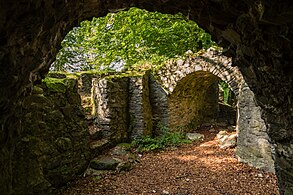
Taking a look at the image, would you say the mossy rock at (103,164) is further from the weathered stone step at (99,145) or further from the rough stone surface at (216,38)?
the rough stone surface at (216,38)

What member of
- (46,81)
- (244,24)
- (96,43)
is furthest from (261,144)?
(96,43)

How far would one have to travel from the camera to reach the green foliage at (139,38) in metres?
10.3

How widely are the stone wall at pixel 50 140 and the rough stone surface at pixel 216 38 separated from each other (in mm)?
597

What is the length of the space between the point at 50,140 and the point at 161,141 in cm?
440

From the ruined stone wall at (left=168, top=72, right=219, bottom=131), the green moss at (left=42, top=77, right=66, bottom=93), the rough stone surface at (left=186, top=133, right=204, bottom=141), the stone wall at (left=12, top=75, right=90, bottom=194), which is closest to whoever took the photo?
the stone wall at (left=12, top=75, right=90, bottom=194)

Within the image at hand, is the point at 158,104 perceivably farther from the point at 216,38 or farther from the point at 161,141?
the point at 216,38

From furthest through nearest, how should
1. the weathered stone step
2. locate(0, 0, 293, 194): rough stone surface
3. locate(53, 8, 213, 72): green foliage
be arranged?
locate(53, 8, 213, 72): green foliage
the weathered stone step
locate(0, 0, 293, 194): rough stone surface

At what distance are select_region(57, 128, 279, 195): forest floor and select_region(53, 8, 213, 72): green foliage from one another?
14.2ft

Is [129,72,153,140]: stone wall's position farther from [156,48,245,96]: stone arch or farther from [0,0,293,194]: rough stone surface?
[0,0,293,194]: rough stone surface

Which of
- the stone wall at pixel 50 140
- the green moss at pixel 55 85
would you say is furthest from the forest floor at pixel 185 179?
the green moss at pixel 55 85

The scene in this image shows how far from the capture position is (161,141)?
822 cm

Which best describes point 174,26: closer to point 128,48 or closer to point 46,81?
point 128,48

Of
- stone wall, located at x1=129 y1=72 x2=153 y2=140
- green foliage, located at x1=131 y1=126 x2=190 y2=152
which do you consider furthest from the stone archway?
stone wall, located at x1=129 y1=72 x2=153 y2=140

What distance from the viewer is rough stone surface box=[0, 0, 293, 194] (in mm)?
1634
